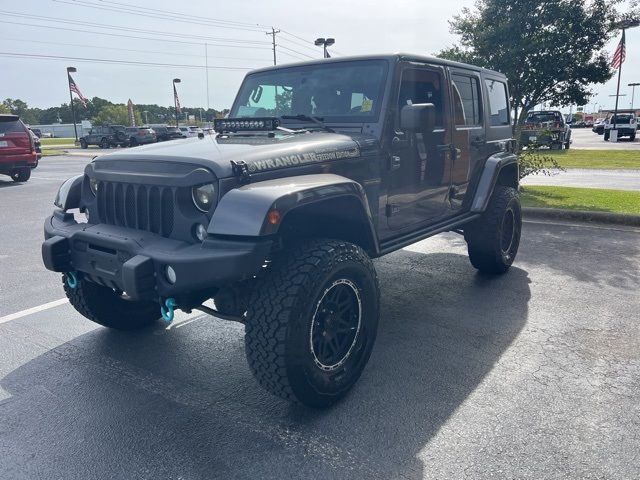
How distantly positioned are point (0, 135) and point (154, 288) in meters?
13.5

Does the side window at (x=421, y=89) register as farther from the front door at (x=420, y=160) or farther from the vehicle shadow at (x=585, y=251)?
the vehicle shadow at (x=585, y=251)

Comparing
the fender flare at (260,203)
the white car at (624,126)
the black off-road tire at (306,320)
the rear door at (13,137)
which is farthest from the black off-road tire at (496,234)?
the white car at (624,126)

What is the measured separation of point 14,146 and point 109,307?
12.2 m

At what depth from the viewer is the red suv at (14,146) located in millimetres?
13641

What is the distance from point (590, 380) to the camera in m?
3.20

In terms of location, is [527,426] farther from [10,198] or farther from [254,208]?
[10,198]

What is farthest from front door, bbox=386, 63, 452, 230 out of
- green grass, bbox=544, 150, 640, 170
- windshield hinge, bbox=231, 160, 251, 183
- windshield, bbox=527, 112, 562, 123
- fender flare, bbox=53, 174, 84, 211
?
windshield, bbox=527, 112, 562, 123

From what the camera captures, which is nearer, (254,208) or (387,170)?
(254,208)

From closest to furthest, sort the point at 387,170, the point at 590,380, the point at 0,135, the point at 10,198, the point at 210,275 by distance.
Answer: the point at 210,275 → the point at 590,380 → the point at 387,170 → the point at 10,198 → the point at 0,135

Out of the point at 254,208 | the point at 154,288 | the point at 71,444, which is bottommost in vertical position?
the point at 71,444

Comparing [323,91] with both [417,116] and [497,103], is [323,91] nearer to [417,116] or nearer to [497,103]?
[417,116]

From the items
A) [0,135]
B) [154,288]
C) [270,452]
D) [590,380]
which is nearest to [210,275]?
[154,288]

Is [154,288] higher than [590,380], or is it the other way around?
[154,288]

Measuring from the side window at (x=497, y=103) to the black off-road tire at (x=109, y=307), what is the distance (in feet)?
12.2
